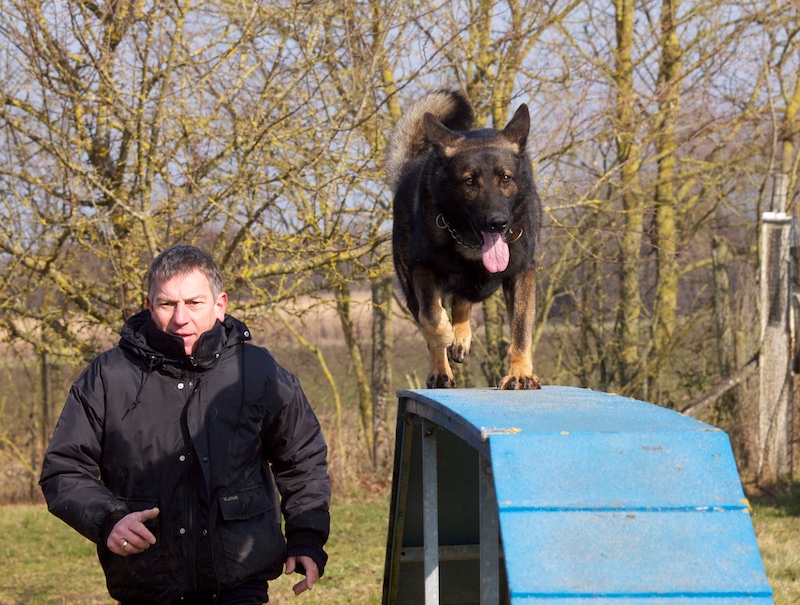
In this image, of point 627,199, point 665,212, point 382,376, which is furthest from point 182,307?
point 382,376

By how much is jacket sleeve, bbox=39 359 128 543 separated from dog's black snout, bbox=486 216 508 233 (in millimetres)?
2033

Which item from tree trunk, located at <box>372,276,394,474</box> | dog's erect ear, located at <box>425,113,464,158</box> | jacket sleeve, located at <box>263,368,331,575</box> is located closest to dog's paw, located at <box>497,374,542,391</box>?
dog's erect ear, located at <box>425,113,464,158</box>

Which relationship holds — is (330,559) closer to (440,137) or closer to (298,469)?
(440,137)

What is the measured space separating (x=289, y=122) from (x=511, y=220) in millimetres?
2935

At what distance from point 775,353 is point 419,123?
488 cm

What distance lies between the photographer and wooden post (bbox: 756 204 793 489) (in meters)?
8.57

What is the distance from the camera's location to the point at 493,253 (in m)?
4.32

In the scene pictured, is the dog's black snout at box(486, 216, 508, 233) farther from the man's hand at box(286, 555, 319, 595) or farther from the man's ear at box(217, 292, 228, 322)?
the man's hand at box(286, 555, 319, 595)

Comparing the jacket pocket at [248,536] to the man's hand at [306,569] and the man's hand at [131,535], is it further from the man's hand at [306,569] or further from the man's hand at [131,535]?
the man's hand at [131,535]

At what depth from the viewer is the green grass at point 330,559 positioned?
19.3 feet

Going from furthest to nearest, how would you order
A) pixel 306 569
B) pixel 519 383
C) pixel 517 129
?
1. pixel 517 129
2. pixel 519 383
3. pixel 306 569

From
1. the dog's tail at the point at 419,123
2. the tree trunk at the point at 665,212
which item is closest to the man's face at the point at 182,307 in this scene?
the dog's tail at the point at 419,123

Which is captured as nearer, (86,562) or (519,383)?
(519,383)

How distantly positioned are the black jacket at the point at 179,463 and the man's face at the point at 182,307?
49 millimetres
